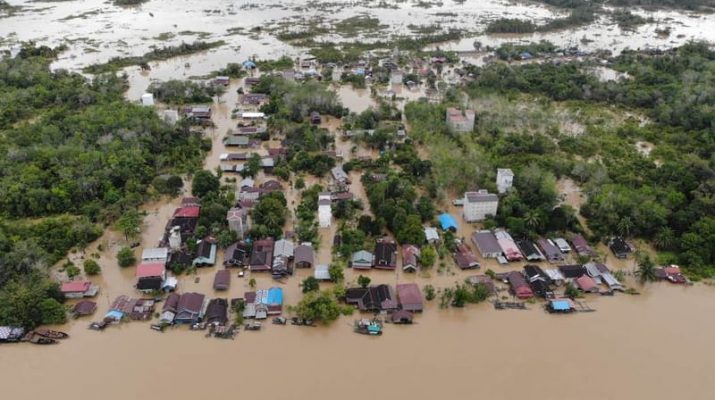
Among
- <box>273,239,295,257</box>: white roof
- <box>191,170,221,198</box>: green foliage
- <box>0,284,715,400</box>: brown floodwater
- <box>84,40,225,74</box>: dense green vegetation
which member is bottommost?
<box>0,284,715,400</box>: brown floodwater

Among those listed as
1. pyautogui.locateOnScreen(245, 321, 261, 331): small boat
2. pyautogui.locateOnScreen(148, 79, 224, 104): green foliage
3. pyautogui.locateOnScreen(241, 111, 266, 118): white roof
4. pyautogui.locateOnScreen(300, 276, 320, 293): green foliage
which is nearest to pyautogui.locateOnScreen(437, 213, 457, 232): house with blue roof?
pyautogui.locateOnScreen(300, 276, 320, 293): green foliage

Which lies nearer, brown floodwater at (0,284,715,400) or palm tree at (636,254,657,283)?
brown floodwater at (0,284,715,400)

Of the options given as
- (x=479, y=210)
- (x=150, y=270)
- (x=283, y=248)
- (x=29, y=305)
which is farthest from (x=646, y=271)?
(x=29, y=305)

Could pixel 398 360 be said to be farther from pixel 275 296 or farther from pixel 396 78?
pixel 396 78

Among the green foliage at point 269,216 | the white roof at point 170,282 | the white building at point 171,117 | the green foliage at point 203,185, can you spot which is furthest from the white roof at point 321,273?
the white building at point 171,117

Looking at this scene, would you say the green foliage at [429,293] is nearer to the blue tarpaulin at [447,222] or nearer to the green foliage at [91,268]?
the blue tarpaulin at [447,222]

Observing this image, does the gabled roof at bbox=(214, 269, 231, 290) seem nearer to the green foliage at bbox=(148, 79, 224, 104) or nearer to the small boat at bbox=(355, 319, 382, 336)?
the small boat at bbox=(355, 319, 382, 336)
